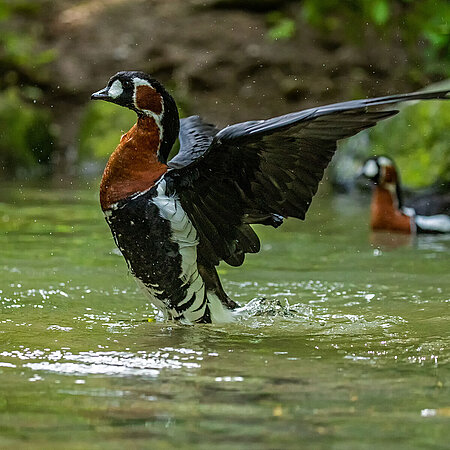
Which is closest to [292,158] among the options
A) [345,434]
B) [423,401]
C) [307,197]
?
[307,197]

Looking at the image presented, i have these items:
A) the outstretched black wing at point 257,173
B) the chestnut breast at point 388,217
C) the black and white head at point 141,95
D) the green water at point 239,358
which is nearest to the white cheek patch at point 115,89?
the black and white head at point 141,95

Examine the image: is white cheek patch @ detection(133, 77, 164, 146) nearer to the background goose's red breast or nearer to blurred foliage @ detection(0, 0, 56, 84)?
the background goose's red breast

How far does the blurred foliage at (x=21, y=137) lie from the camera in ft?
43.7

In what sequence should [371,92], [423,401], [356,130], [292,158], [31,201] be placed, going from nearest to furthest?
1. [423,401]
2. [356,130]
3. [292,158]
4. [31,201]
5. [371,92]

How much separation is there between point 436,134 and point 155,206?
6504 millimetres

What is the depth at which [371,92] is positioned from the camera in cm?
1514

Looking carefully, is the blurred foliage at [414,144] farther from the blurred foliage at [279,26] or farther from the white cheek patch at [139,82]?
the white cheek patch at [139,82]

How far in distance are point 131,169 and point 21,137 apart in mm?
10141

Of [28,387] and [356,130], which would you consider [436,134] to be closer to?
[356,130]

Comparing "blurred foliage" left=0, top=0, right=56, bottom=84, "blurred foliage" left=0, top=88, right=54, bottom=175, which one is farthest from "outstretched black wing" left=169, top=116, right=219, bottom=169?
"blurred foliage" left=0, top=0, right=56, bottom=84

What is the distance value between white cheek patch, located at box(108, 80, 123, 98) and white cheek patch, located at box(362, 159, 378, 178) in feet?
16.5

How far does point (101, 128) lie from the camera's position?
46.6 ft

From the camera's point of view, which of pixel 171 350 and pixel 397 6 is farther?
pixel 397 6

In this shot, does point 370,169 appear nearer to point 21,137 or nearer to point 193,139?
point 193,139
